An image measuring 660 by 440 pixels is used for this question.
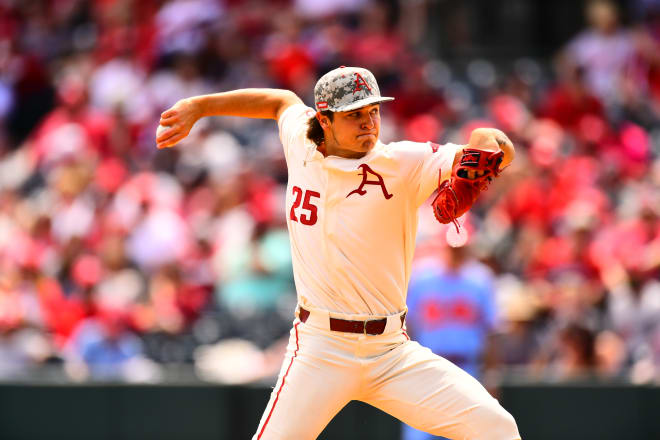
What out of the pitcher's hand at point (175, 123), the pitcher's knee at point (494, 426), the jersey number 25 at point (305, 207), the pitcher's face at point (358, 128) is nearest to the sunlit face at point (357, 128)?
the pitcher's face at point (358, 128)

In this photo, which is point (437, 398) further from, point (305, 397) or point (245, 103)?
point (245, 103)

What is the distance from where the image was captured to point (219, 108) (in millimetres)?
5238

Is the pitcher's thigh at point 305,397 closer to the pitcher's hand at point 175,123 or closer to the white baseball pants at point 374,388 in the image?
the white baseball pants at point 374,388

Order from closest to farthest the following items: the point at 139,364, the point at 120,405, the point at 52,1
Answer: the point at 120,405
the point at 139,364
the point at 52,1

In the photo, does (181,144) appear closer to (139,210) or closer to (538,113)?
(139,210)

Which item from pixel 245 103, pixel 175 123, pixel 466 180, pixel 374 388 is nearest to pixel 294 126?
pixel 245 103

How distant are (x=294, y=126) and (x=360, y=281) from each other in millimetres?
821

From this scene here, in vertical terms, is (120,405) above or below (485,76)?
below

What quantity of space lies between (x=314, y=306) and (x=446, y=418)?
756mm

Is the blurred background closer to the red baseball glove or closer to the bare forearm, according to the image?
the bare forearm

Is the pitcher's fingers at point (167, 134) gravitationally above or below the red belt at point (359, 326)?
above

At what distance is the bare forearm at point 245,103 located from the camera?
522 cm

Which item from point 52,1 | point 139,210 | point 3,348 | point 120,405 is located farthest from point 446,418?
point 52,1

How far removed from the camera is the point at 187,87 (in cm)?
1236
